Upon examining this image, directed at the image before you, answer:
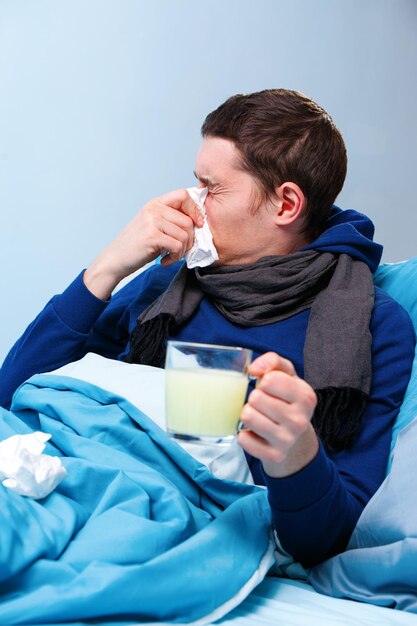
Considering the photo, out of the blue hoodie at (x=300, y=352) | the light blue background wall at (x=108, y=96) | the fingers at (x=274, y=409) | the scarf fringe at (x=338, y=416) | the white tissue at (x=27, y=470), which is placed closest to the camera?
the fingers at (x=274, y=409)

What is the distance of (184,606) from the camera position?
105 cm

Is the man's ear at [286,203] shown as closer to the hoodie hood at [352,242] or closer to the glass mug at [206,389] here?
the hoodie hood at [352,242]

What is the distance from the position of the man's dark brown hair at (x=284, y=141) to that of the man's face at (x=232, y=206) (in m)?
0.02

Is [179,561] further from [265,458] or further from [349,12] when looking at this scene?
[349,12]

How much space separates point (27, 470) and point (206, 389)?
29 centimetres

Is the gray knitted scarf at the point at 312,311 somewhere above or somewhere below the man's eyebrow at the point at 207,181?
below

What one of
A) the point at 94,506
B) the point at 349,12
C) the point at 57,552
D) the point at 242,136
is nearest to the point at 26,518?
the point at 57,552

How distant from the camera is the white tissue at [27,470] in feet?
3.66

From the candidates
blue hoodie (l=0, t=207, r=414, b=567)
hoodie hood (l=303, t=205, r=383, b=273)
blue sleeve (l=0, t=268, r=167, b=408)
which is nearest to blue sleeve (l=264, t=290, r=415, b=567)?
blue hoodie (l=0, t=207, r=414, b=567)

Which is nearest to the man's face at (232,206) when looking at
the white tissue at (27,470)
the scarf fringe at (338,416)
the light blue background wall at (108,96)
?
→ the scarf fringe at (338,416)

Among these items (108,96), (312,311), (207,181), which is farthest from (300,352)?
(108,96)

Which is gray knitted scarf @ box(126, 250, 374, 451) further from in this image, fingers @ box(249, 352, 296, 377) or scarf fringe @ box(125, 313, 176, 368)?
fingers @ box(249, 352, 296, 377)

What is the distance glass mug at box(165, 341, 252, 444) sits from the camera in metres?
0.99

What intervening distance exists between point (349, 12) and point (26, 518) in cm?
287
